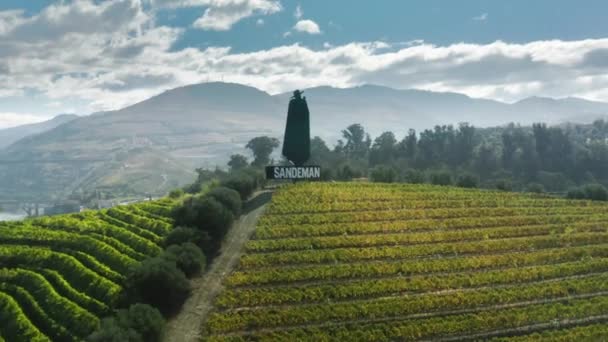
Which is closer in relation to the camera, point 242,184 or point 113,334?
point 113,334

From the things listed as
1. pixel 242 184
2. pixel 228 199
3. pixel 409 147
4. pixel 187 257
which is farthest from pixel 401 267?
pixel 409 147

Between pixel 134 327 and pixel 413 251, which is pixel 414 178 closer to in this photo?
pixel 413 251

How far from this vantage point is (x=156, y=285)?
27.5 metres

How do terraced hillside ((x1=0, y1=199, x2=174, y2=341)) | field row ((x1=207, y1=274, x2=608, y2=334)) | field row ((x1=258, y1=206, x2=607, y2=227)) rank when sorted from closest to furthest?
terraced hillside ((x1=0, y1=199, x2=174, y2=341))
field row ((x1=207, y1=274, x2=608, y2=334))
field row ((x1=258, y1=206, x2=607, y2=227))

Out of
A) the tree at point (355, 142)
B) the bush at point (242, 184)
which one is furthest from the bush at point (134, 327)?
the tree at point (355, 142)

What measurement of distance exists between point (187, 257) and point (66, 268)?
7808 millimetres

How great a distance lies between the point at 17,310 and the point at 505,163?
109 meters

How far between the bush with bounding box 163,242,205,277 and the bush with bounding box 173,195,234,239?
4.05m

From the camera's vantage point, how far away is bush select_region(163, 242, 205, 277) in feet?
99.8

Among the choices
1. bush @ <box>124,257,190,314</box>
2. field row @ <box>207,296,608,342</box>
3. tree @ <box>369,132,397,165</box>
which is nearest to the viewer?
field row @ <box>207,296,608,342</box>

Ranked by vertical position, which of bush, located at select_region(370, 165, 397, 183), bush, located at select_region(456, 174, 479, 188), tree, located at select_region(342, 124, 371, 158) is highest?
tree, located at select_region(342, 124, 371, 158)

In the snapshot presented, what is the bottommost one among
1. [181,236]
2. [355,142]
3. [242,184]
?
[181,236]

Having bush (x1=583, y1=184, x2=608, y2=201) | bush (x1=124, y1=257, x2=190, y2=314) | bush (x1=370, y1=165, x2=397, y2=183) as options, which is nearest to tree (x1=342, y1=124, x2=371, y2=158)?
bush (x1=370, y1=165, x2=397, y2=183)

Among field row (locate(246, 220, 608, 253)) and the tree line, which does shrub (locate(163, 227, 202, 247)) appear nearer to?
field row (locate(246, 220, 608, 253))
